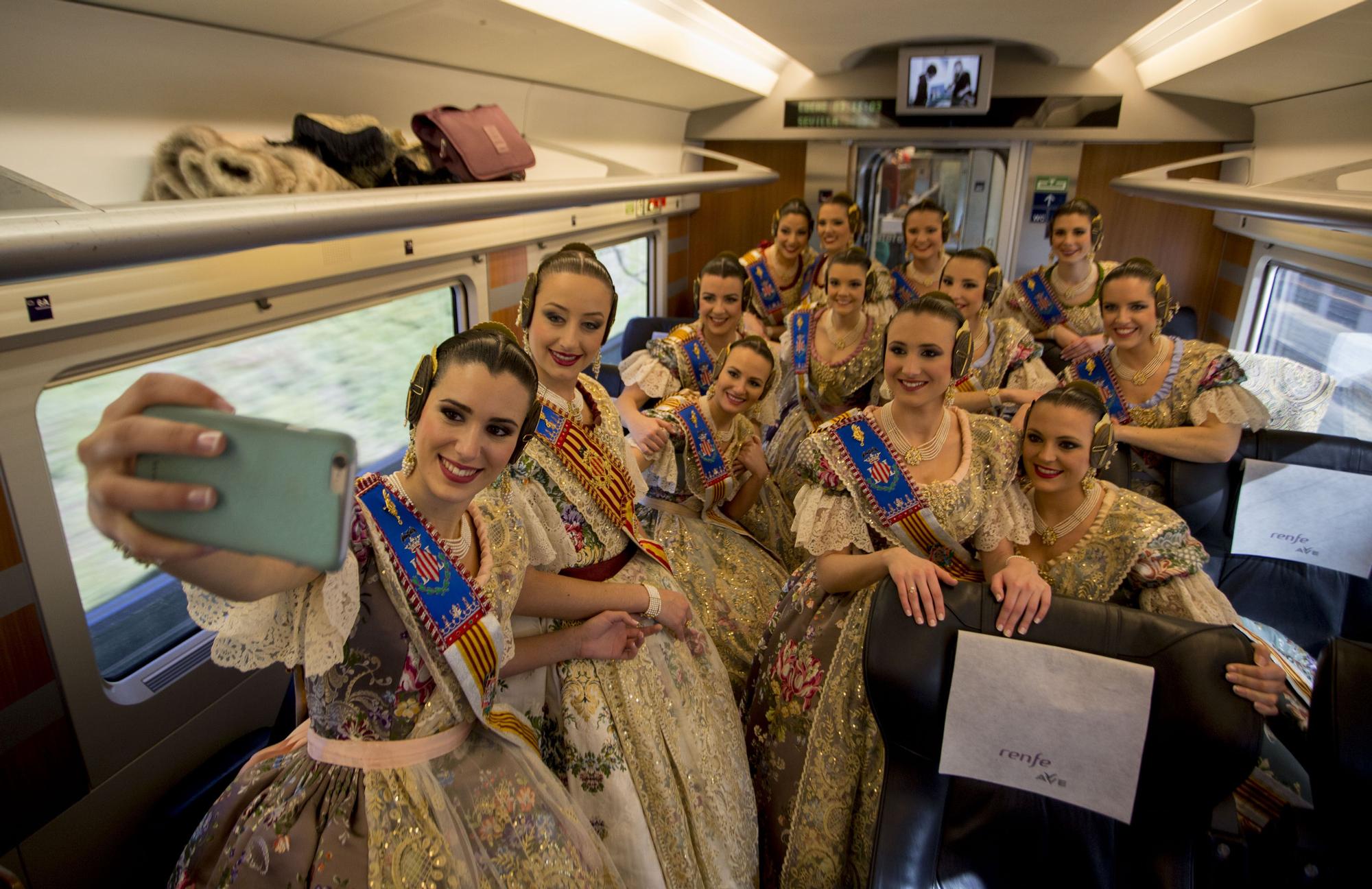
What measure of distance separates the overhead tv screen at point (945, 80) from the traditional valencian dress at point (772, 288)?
1403mm

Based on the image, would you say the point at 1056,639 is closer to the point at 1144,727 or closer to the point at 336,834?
the point at 1144,727

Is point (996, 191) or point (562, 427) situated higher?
point (996, 191)

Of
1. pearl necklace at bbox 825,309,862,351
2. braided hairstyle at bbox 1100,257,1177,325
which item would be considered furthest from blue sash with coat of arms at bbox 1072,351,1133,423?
pearl necklace at bbox 825,309,862,351

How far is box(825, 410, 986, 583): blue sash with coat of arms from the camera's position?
204 cm

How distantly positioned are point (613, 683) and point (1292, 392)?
3.40 meters

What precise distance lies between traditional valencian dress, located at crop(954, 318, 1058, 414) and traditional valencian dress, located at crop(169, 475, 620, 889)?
267 cm

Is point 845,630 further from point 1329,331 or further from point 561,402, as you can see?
point 1329,331

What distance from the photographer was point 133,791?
85.4 inches

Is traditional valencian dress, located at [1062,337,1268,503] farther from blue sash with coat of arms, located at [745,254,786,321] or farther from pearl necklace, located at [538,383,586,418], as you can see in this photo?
blue sash with coat of arms, located at [745,254,786,321]

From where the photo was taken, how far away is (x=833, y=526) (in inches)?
82.9

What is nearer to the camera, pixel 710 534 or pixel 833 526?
pixel 833 526

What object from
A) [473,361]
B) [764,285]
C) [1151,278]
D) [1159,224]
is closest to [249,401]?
[473,361]

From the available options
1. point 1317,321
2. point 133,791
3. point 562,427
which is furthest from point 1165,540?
point 1317,321

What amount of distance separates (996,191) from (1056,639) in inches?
224
